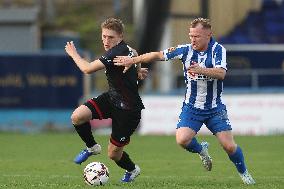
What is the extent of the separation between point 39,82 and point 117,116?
13.7 metres

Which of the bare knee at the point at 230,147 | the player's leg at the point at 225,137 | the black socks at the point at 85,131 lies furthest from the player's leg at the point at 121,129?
the bare knee at the point at 230,147

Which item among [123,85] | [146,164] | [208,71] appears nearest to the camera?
[208,71]

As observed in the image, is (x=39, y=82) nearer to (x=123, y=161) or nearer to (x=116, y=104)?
(x=123, y=161)

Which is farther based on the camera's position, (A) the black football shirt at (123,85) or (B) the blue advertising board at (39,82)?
(B) the blue advertising board at (39,82)

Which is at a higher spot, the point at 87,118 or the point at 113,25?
the point at 113,25

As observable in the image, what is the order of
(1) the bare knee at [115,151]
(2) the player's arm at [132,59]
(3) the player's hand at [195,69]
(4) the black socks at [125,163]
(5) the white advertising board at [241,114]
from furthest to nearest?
(5) the white advertising board at [241,114], (4) the black socks at [125,163], (1) the bare knee at [115,151], (2) the player's arm at [132,59], (3) the player's hand at [195,69]

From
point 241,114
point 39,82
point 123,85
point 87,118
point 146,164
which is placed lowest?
point 241,114

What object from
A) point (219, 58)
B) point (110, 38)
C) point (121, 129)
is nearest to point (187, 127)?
point (121, 129)

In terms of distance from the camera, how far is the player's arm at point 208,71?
11643 mm

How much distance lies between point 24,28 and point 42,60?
7.54 metres

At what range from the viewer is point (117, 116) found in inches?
495

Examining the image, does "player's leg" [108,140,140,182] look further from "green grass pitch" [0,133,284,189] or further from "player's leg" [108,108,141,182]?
"green grass pitch" [0,133,284,189]

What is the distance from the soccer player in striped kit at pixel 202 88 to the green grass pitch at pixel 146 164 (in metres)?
0.57

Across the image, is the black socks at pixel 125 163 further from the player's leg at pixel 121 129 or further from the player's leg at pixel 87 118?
the player's leg at pixel 87 118
